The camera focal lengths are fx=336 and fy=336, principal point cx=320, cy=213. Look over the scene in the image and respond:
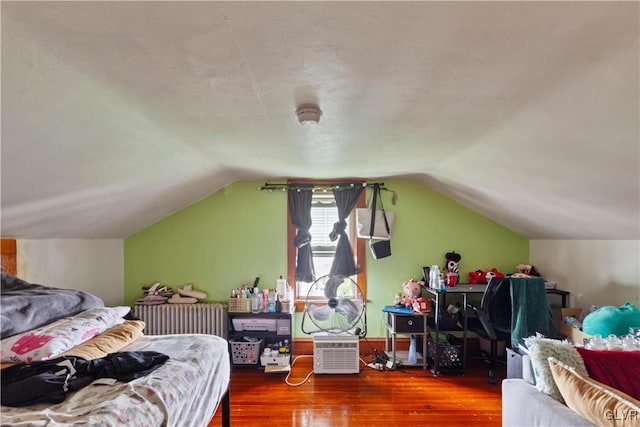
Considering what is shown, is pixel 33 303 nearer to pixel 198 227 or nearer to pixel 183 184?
pixel 183 184

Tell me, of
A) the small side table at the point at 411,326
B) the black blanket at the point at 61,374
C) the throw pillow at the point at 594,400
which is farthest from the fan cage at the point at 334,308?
the throw pillow at the point at 594,400

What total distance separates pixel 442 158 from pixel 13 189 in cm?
273

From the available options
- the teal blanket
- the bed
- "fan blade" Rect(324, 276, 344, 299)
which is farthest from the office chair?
the bed

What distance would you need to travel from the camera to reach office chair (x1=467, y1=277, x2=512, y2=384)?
3152 mm

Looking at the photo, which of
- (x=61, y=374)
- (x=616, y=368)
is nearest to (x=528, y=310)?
(x=616, y=368)

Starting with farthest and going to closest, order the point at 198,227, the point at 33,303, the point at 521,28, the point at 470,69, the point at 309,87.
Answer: the point at 198,227
the point at 33,303
the point at 309,87
the point at 470,69
the point at 521,28

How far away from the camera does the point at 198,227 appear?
3.96 m

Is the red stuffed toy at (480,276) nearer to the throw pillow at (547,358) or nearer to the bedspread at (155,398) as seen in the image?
the throw pillow at (547,358)

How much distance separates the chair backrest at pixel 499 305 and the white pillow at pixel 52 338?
10.2 ft

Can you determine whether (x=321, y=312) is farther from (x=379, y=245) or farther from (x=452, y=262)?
(x=452, y=262)

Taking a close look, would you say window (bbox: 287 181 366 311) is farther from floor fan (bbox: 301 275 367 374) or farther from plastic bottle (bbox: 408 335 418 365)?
plastic bottle (bbox: 408 335 418 365)

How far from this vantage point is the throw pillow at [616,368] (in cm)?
157

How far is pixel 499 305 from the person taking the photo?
3236 mm

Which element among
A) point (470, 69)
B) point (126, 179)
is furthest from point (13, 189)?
point (470, 69)
